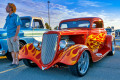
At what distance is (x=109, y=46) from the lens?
598cm

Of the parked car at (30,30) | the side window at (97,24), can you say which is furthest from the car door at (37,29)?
the side window at (97,24)

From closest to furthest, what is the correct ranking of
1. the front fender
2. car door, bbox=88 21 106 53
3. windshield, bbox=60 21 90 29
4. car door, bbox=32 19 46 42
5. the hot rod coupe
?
the front fender → the hot rod coupe → car door, bbox=88 21 106 53 → windshield, bbox=60 21 90 29 → car door, bbox=32 19 46 42

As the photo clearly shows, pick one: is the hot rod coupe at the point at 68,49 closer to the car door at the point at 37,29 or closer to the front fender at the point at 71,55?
the front fender at the point at 71,55

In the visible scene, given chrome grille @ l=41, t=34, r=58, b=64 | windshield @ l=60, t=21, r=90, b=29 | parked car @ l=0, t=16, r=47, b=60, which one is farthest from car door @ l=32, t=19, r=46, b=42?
chrome grille @ l=41, t=34, r=58, b=64

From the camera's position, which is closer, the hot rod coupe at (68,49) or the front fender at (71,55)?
the front fender at (71,55)

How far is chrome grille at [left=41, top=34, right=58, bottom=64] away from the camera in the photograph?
3520 millimetres

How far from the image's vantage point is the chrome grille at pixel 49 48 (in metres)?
3.52

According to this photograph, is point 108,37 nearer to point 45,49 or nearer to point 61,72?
point 61,72

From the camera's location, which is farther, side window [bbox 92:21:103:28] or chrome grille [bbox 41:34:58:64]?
side window [bbox 92:21:103:28]

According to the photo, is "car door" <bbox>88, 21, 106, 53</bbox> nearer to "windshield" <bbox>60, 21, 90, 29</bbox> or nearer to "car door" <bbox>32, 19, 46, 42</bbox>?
"windshield" <bbox>60, 21, 90, 29</bbox>

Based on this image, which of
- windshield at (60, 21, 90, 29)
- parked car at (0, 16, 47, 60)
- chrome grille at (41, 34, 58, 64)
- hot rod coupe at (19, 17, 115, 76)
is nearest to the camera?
hot rod coupe at (19, 17, 115, 76)

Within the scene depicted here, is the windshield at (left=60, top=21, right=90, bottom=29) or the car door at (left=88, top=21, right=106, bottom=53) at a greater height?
the windshield at (left=60, top=21, right=90, bottom=29)

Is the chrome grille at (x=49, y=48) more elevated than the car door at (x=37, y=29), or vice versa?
the car door at (x=37, y=29)

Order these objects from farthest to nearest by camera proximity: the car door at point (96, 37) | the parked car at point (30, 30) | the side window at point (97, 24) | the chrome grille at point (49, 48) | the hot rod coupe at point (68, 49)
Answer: the parked car at point (30, 30), the side window at point (97, 24), the car door at point (96, 37), the chrome grille at point (49, 48), the hot rod coupe at point (68, 49)
